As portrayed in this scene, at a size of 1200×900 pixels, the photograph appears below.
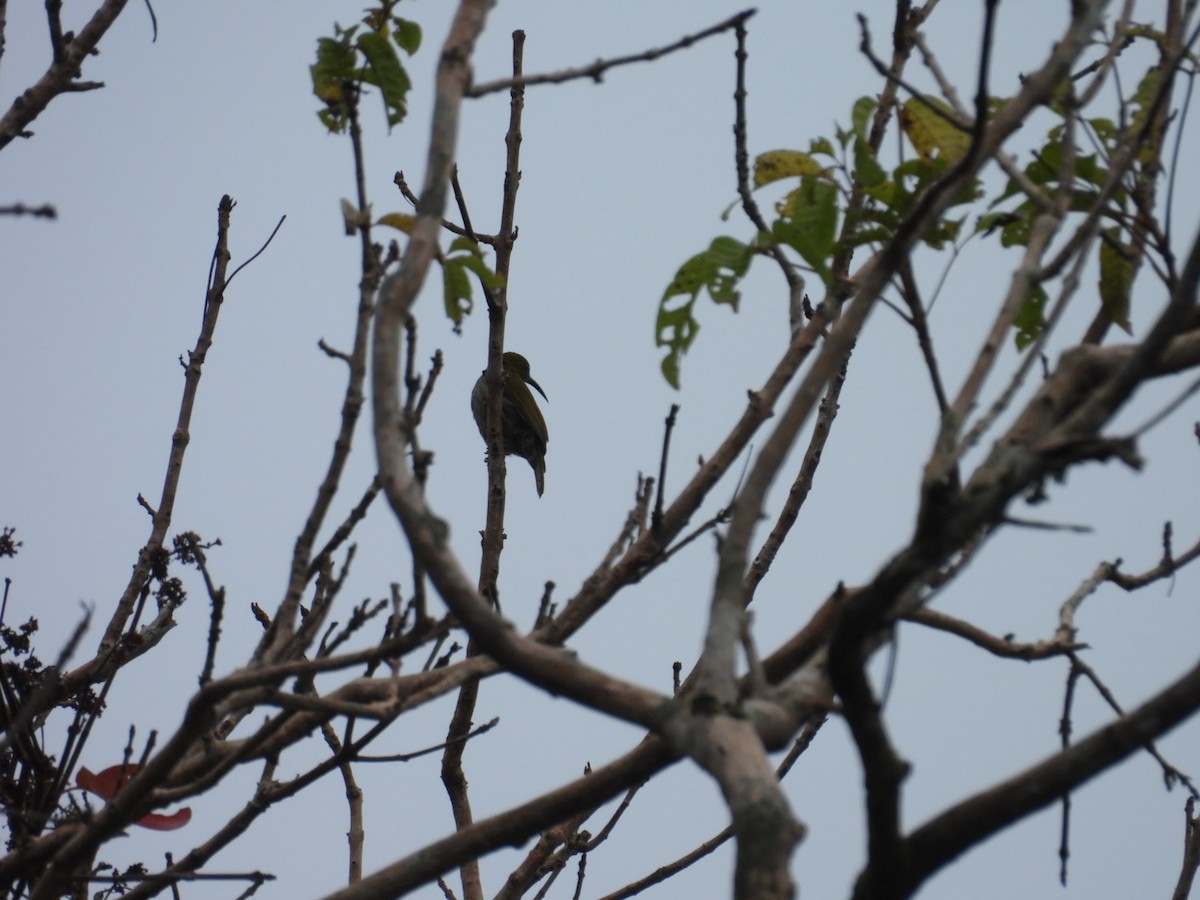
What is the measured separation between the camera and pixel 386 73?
2.23 m

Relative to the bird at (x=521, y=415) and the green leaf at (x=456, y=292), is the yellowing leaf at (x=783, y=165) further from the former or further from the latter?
the bird at (x=521, y=415)

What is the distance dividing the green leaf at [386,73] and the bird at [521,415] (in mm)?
6887

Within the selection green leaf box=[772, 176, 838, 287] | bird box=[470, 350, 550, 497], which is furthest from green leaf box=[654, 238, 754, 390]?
bird box=[470, 350, 550, 497]

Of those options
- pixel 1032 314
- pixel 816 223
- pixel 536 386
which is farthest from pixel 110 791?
pixel 536 386

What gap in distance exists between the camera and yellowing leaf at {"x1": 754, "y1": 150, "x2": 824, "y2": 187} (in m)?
2.18

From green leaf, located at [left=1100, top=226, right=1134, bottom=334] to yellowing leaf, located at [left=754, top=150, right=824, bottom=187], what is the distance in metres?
0.58

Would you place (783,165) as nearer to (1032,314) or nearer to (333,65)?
(1032,314)

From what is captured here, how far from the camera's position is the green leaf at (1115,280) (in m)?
2.29

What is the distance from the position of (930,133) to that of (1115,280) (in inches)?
18.4

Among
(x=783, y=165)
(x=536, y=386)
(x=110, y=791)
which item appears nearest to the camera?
(x=783, y=165)

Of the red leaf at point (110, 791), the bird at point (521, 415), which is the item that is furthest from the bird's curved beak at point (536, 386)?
the red leaf at point (110, 791)

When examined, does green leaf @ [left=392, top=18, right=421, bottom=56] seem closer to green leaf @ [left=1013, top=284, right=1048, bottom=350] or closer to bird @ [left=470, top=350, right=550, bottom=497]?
green leaf @ [left=1013, top=284, right=1048, bottom=350]

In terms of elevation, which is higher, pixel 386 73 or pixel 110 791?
pixel 386 73

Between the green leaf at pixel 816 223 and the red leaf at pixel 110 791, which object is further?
the red leaf at pixel 110 791
